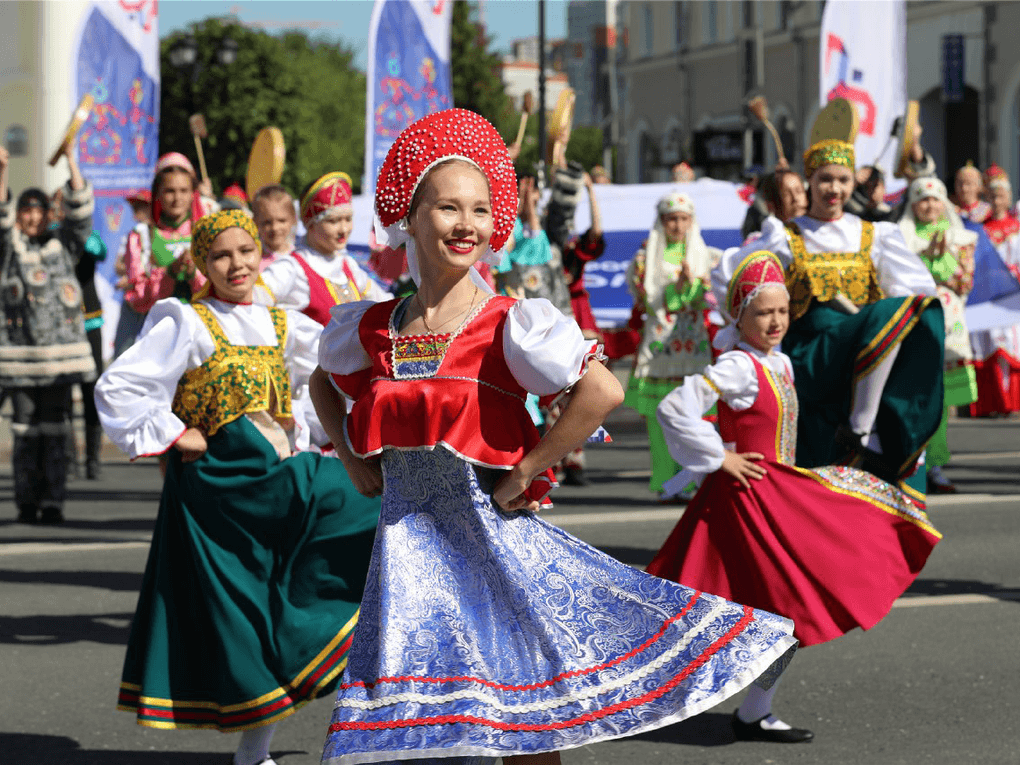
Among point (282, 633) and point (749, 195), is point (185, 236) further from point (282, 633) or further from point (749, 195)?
point (749, 195)

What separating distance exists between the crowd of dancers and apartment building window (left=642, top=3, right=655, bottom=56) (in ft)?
183

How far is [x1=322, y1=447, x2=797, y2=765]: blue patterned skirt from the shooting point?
3.52 m

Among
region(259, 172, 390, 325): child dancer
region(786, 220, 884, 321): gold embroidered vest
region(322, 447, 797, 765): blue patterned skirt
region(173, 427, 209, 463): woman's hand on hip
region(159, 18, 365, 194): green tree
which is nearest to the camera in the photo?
region(322, 447, 797, 765): blue patterned skirt

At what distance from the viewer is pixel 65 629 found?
24.3 ft

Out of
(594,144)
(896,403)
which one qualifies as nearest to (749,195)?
(896,403)

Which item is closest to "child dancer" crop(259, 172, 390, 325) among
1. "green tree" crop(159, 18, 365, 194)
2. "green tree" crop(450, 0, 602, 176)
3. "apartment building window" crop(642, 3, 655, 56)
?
"green tree" crop(159, 18, 365, 194)

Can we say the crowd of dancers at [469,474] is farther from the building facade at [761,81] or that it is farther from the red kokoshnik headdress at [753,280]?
the building facade at [761,81]

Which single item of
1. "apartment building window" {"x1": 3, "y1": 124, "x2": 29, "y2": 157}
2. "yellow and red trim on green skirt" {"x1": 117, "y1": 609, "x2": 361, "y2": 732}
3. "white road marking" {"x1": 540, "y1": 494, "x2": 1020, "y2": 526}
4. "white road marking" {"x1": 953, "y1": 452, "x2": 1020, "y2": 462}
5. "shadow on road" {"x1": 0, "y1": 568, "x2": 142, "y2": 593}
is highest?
"apartment building window" {"x1": 3, "y1": 124, "x2": 29, "y2": 157}

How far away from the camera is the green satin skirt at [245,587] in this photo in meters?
5.10

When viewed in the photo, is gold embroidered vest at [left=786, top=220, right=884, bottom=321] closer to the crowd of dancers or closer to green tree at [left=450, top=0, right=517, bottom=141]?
the crowd of dancers

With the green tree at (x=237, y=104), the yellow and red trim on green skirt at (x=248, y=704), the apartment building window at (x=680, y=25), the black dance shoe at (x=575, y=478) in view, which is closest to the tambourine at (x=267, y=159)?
the black dance shoe at (x=575, y=478)

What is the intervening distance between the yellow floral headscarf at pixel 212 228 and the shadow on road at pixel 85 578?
3.18 m

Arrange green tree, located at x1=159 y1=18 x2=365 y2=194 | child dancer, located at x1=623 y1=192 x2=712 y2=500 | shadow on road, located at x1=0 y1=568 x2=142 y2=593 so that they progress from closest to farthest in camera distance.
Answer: shadow on road, located at x1=0 y1=568 x2=142 y2=593 → child dancer, located at x1=623 y1=192 x2=712 y2=500 → green tree, located at x1=159 y1=18 x2=365 y2=194

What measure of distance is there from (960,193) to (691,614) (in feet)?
35.0
